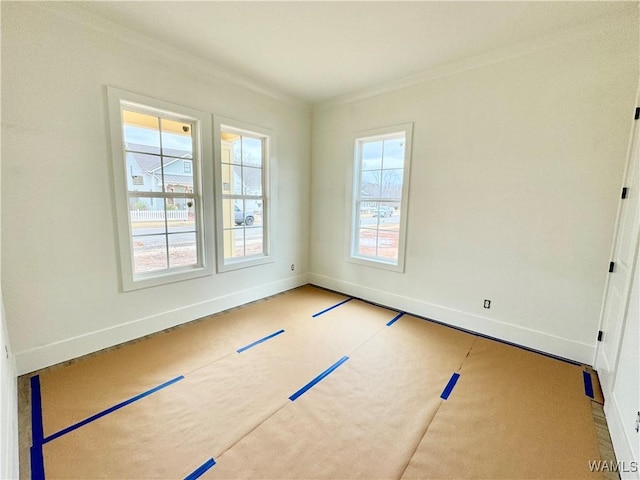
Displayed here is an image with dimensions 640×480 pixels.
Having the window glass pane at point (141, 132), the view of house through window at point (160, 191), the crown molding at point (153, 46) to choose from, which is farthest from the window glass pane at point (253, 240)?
the crown molding at point (153, 46)

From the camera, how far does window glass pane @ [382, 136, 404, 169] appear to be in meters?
3.49

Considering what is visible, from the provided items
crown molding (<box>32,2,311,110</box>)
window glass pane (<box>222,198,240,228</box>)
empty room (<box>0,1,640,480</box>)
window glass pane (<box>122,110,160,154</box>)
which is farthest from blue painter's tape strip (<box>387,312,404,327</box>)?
crown molding (<box>32,2,311,110</box>)

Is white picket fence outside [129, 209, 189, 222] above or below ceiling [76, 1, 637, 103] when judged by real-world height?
below

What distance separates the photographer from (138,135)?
2.71 meters

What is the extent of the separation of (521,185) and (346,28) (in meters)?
2.10

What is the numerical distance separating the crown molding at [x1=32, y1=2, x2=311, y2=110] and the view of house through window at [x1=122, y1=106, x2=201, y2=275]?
1.77ft

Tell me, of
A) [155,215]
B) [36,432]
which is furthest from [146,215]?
[36,432]

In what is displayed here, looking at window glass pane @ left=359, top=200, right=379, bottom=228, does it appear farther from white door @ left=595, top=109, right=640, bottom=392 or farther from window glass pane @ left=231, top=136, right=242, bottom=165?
white door @ left=595, top=109, right=640, bottom=392

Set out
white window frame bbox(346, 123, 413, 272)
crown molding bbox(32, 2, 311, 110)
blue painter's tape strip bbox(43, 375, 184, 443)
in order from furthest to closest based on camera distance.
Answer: white window frame bbox(346, 123, 413, 272)
crown molding bbox(32, 2, 311, 110)
blue painter's tape strip bbox(43, 375, 184, 443)

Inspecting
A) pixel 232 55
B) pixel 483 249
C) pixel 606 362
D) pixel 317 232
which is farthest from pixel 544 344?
pixel 232 55

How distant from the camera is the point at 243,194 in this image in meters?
3.67

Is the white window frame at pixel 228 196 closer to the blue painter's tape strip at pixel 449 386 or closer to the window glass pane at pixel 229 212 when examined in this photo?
the window glass pane at pixel 229 212

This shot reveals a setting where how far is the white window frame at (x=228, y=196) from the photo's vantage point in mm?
3178

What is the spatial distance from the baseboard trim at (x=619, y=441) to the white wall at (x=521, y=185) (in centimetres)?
81
